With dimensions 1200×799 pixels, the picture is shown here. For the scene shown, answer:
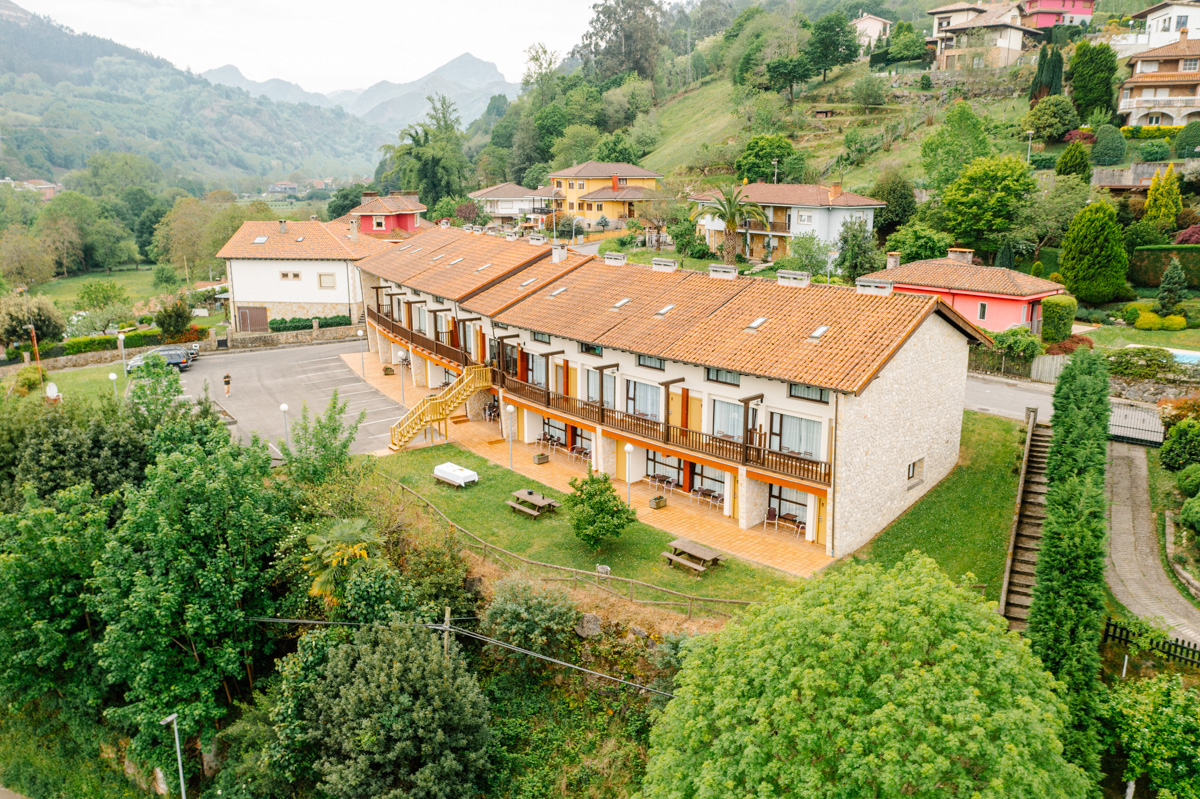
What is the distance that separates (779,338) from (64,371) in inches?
1796

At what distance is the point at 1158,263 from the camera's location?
46.7 m

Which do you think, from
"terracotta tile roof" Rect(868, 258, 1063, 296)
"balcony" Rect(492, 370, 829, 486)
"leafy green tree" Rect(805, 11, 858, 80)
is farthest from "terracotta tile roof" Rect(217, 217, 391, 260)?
"leafy green tree" Rect(805, 11, 858, 80)

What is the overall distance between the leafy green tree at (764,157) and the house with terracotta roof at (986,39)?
2866cm

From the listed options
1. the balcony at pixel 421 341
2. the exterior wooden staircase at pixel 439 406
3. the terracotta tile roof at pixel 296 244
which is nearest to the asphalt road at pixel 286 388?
the exterior wooden staircase at pixel 439 406

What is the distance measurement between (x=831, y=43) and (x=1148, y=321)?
6738cm

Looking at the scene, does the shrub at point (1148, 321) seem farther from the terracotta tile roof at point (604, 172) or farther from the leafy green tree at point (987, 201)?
the terracotta tile roof at point (604, 172)

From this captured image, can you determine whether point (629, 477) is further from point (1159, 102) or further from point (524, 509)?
point (1159, 102)

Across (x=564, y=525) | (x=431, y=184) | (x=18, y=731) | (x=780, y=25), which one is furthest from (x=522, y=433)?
(x=780, y=25)

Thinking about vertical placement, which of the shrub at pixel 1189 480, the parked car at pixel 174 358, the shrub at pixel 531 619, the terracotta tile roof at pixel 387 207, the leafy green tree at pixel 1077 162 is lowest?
the shrub at pixel 531 619

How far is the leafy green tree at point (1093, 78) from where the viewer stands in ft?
227

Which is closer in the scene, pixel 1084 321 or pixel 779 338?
pixel 779 338

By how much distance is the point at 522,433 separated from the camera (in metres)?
36.8

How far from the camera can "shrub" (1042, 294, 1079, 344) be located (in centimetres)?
4022

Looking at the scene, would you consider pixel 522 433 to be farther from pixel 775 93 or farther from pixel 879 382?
pixel 775 93
